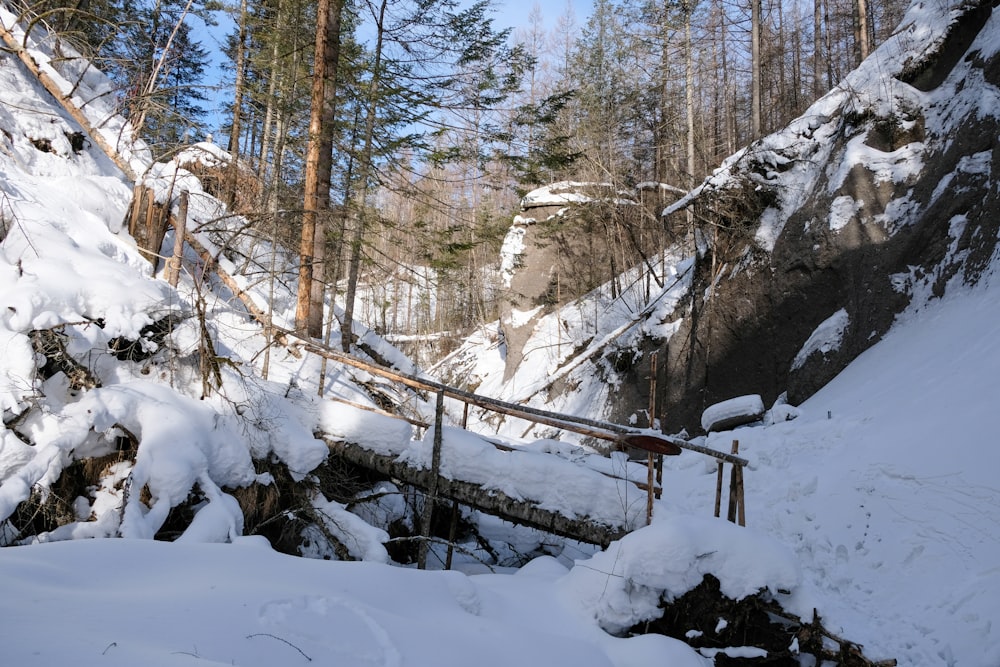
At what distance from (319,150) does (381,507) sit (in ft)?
19.5

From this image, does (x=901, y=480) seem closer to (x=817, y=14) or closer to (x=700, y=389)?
(x=700, y=389)

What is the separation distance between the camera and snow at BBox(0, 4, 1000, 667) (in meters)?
2.75

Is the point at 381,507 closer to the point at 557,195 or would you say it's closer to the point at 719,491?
the point at 719,491

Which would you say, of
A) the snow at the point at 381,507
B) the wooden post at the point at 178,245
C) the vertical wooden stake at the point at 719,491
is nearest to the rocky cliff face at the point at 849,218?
the snow at the point at 381,507

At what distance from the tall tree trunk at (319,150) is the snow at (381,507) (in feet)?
4.10

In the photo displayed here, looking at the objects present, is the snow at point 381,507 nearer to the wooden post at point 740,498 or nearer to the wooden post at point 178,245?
the wooden post at point 178,245

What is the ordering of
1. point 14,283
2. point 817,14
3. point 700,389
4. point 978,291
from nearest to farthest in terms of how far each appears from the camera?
point 14,283 < point 978,291 < point 700,389 < point 817,14

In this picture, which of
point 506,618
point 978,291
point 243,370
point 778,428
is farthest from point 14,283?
point 978,291

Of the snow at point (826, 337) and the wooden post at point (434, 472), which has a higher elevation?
the snow at point (826, 337)

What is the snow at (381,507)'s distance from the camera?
2.75 metres

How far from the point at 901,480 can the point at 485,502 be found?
5075mm

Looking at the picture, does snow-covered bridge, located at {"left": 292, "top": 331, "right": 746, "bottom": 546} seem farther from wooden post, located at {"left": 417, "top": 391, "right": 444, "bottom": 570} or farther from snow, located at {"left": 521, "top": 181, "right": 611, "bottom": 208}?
snow, located at {"left": 521, "top": 181, "right": 611, "bottom": 208}

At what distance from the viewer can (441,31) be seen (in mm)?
12164

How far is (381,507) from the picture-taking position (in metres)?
6.95
